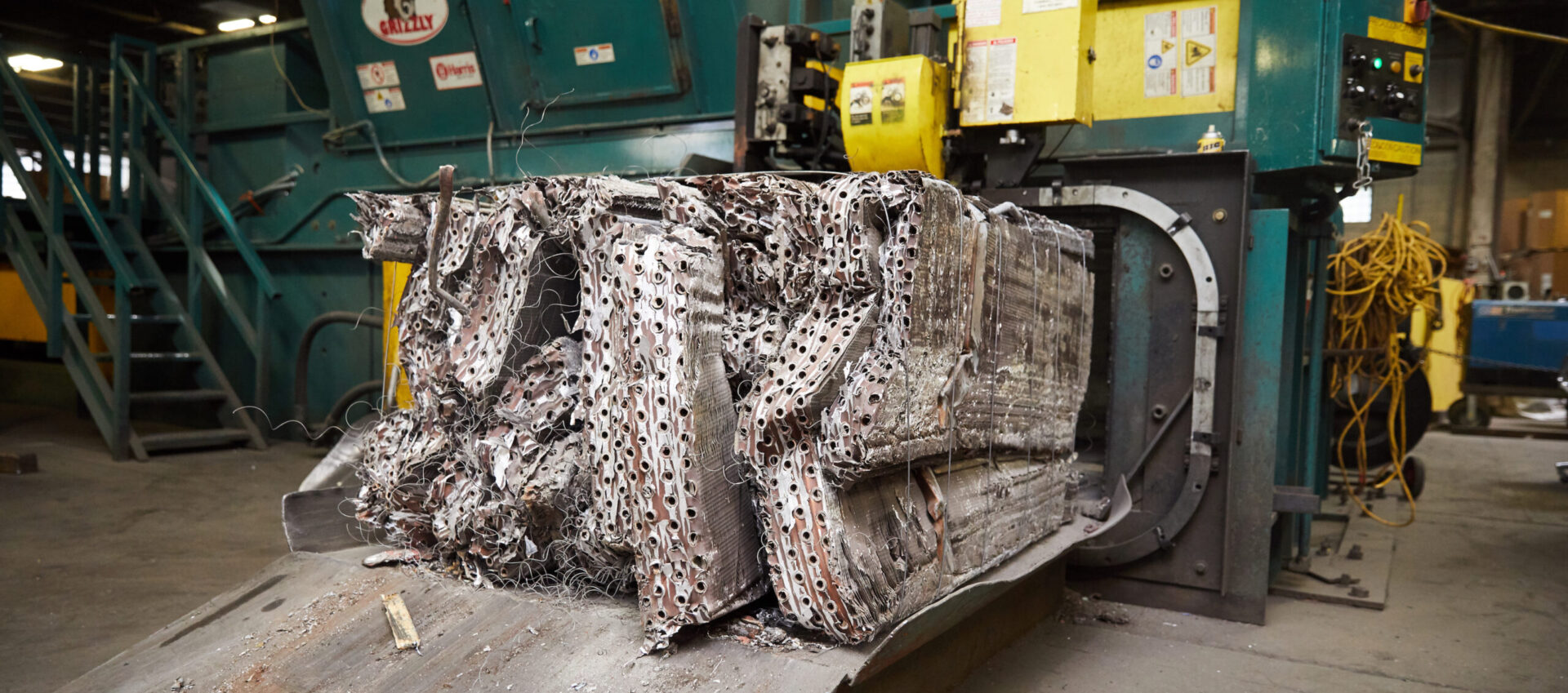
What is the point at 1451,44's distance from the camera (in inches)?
395

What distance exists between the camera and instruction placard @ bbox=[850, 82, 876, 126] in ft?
10.6

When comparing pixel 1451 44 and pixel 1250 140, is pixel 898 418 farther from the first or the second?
pixel 1451 44

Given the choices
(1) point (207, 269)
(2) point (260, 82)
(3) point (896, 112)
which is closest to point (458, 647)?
(3) point (896, 112)

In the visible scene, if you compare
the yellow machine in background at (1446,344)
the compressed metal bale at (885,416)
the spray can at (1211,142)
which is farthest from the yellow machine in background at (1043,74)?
the yellow machine in background at (1446,344)

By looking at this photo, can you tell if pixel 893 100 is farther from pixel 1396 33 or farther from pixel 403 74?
pixel 403 74

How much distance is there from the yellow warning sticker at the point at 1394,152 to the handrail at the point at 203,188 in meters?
5.43

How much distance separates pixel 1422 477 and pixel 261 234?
22.5 ft

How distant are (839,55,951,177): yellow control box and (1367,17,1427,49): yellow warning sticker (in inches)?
55.6

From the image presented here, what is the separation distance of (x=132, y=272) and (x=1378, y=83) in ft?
20.5

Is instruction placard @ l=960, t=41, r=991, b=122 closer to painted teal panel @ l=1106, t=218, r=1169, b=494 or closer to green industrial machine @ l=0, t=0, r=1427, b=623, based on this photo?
green industrial machine @ l=0, t=0, r=1427, b=623

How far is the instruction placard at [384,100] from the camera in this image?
5414 millimetres

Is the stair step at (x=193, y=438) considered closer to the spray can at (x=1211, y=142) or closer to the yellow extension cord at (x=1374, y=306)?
the spray can at (x=1211, y=142)

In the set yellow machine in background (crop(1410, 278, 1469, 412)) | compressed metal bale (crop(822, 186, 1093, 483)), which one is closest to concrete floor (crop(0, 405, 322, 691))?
compressed metal bale (crop(822, 186, 1093, 483))

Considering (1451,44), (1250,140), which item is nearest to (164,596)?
(1250,140)
